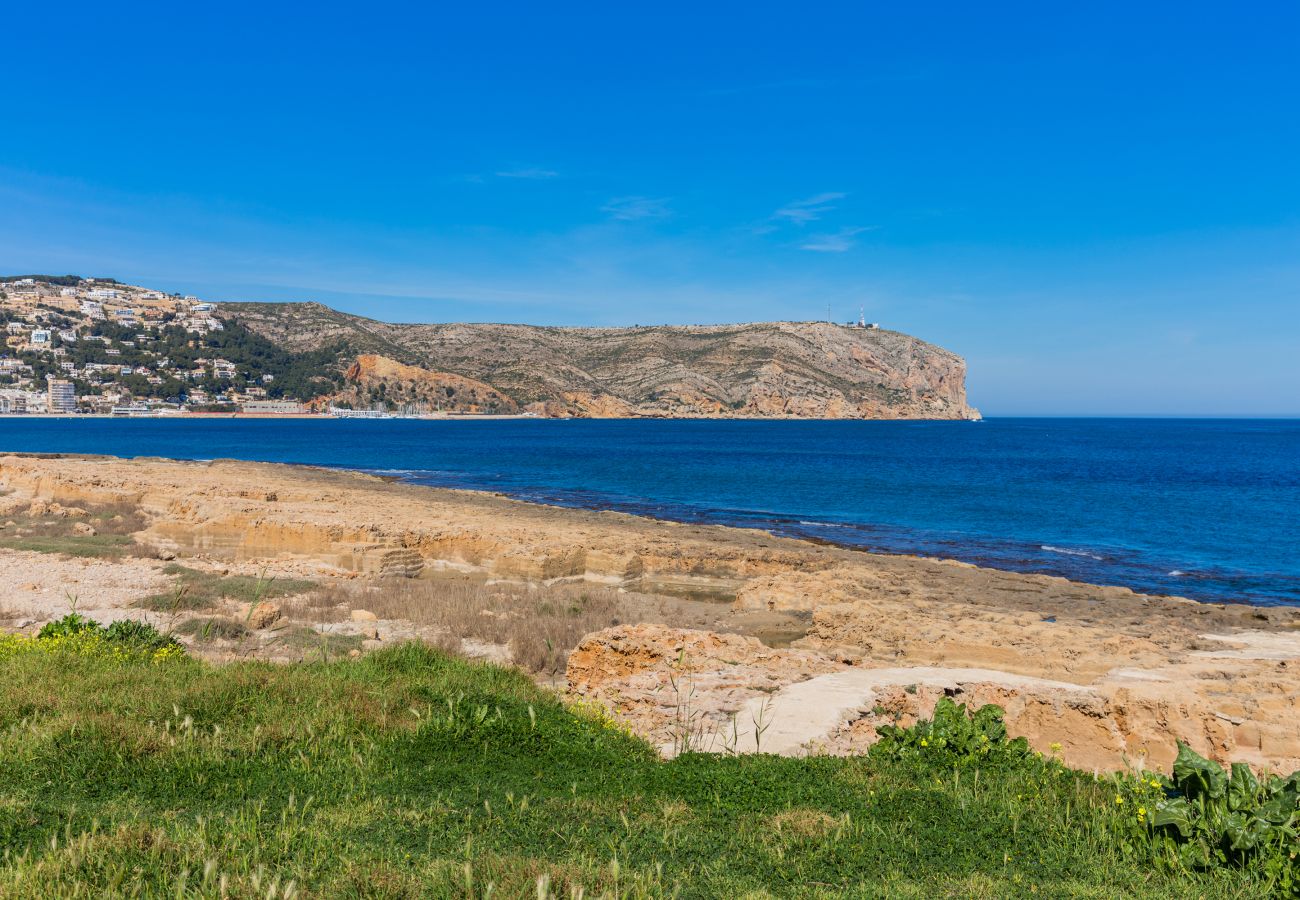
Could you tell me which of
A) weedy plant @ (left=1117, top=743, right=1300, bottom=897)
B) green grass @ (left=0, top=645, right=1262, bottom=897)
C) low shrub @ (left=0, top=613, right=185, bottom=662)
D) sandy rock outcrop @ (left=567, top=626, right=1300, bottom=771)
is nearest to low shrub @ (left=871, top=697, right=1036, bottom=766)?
green grass @ (left=0, top=645, right=1262, bottom=897)

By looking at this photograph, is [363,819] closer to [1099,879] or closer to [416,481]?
[1099,879]

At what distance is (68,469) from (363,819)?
4273 centimetres

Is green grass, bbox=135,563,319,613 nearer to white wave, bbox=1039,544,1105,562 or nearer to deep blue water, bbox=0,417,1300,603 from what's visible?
deep blue water, bbox=0,417,1300,603

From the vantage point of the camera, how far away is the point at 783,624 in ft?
55.3

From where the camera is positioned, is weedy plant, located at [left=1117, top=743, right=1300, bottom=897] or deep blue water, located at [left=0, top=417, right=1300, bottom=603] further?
deep blue water, located at [left=0, top=417, right=1300, bottom=603]

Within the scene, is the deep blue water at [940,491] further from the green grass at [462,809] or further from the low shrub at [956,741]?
the green grass at [462,809]

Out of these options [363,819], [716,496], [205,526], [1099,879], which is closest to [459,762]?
[363,819]

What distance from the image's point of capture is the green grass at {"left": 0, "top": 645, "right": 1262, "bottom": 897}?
440cm

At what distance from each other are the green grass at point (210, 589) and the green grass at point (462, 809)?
21.4 feet

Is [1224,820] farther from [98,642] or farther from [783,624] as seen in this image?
[783,624]

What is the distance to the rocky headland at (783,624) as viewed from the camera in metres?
8.60

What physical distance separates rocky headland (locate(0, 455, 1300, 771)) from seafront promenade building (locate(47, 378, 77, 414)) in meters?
170

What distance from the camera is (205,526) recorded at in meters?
23.0

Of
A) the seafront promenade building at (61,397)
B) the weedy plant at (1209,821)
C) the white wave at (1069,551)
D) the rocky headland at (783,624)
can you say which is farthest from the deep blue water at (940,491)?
the seafront promenade building at (61,397)
